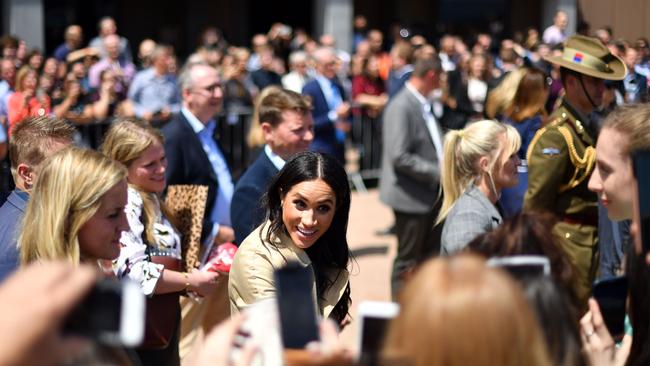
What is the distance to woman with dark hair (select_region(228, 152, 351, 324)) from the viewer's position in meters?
3.85

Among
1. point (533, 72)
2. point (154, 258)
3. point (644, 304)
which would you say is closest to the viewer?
point (644, 304)

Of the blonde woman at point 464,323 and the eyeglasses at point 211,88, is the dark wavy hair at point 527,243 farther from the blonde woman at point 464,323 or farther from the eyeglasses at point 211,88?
the eyeglasses at point 211,88

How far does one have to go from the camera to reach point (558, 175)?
531cm

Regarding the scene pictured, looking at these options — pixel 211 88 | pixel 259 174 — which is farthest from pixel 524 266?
pixel 211 88

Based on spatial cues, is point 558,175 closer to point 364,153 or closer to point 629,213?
point 629,213

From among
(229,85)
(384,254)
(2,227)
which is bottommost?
(384,254)

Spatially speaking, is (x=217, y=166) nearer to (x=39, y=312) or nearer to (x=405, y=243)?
(x=405, y=243)

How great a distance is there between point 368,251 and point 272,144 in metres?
4.68

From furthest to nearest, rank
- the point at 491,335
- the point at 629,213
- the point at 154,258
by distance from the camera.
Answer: the point at 154,258 < the point at 629,213 < the point at 491,335

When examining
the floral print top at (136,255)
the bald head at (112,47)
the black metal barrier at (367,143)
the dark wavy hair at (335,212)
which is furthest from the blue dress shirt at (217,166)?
the bald head at (112,47)

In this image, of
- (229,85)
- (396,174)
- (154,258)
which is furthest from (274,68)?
(154,258)

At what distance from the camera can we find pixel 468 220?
13.8 feet

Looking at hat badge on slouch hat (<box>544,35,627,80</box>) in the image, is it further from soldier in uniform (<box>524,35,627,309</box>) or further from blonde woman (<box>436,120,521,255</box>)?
blonde woman (<box>436,120,521,255</box>)

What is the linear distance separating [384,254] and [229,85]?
4.50 meters
